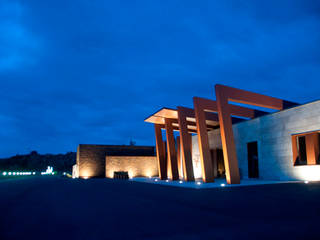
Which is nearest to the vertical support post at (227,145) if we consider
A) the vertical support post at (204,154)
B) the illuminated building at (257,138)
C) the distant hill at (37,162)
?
the illuminated building at (257,138)

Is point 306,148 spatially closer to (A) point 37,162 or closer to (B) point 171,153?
(B) point 171,153

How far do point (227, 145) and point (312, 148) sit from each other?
4708 mm

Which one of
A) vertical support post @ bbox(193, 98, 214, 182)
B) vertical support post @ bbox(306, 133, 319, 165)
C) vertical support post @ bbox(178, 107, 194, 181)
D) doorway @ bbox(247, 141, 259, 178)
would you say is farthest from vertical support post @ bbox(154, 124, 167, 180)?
vertical support post @ bbox(306, 133, 319, 165)

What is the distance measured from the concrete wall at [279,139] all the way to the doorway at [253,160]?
0.78ft

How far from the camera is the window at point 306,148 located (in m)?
12.3

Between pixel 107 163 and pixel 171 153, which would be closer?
pixel 171 153

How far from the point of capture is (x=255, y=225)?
3121 millimetres

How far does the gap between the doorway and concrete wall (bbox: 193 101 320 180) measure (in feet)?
0.78

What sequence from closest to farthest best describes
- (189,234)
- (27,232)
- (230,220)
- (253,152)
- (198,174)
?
1. (189,234)
2. (27,232)
3. (230,220)
4. (253,152)
5. (198,174)

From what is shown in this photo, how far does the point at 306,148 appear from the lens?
12.7 meters

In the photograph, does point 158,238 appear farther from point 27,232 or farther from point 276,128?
point 276,128

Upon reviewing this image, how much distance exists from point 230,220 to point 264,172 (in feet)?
42.1

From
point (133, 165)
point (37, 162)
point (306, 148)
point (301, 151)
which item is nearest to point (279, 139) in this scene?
point (301, 151)

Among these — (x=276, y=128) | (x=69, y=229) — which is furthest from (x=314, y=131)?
(x=69, y=229)
